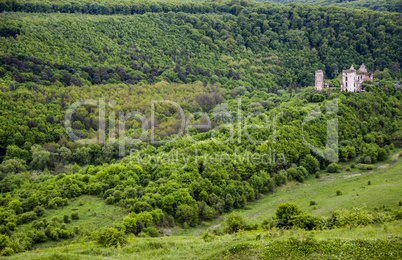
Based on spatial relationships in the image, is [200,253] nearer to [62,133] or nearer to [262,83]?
[62,133]

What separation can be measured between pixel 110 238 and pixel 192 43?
121 m

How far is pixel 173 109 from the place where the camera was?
93.0 metres

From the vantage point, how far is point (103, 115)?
265 feet

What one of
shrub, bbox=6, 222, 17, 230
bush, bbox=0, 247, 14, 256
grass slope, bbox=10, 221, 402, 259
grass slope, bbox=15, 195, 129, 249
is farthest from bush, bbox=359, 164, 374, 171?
shrub, bbox=6, 222, 17, 230

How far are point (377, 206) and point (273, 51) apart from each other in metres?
119

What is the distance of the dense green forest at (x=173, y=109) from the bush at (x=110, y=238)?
0.22m

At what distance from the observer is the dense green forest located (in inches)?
1938

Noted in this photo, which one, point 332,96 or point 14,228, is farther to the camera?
point 332,96

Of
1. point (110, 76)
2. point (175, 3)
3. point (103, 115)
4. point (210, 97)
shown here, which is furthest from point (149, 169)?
point (175, 3)

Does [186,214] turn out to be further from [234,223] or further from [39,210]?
[39,210]

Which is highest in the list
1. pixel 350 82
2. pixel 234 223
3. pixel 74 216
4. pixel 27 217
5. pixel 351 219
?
pixel 350 82

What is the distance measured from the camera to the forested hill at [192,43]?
100 m

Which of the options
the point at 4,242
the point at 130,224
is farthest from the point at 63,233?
the point at 130,224

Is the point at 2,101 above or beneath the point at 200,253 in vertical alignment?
above
